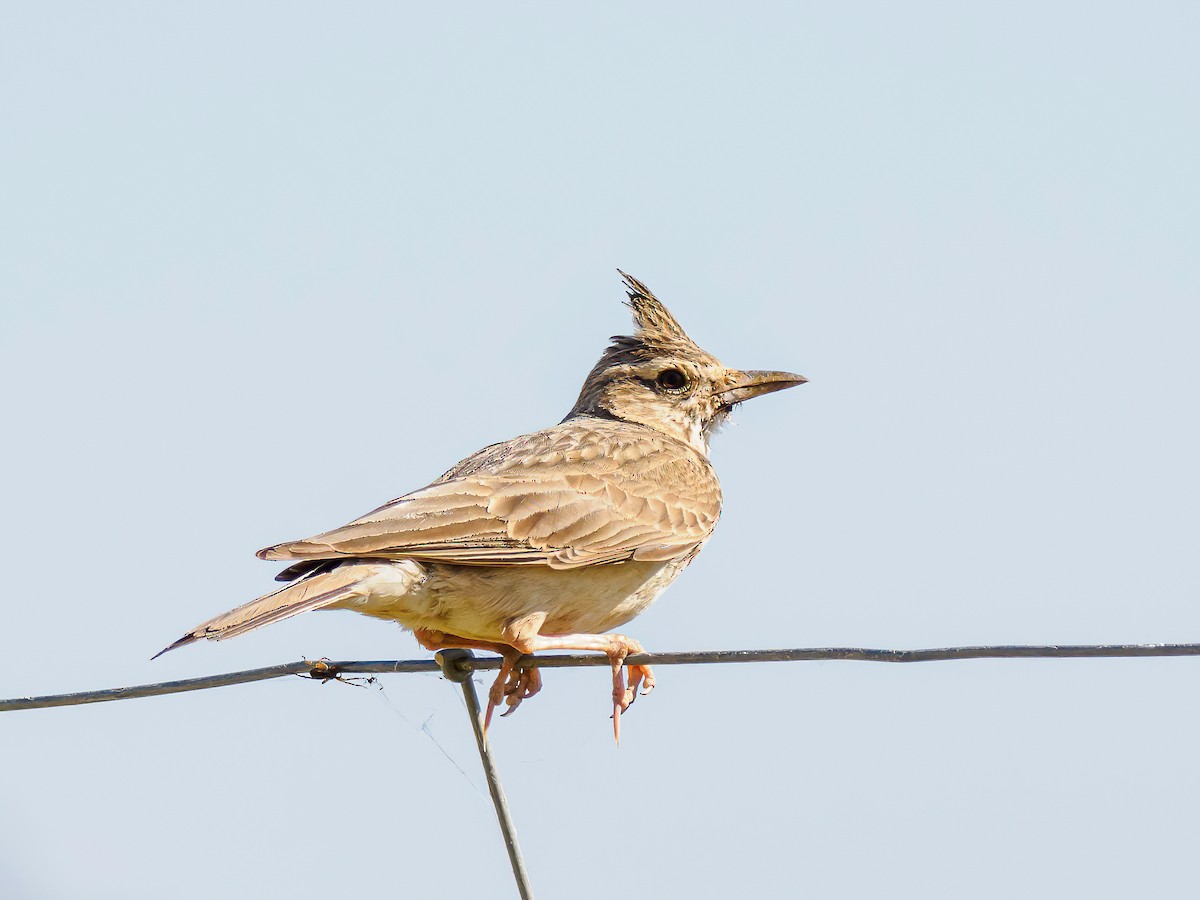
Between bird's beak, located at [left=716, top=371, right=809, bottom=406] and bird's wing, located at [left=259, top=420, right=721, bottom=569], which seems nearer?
bird's wing, located at [left=259, top=420, right=721, bottom=569]

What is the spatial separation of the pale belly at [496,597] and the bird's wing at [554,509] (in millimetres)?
79

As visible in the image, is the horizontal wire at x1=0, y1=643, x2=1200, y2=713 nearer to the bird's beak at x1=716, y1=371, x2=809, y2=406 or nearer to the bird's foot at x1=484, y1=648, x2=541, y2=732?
the bird's foot at x1=484, y1=648, x2=541, y2=732

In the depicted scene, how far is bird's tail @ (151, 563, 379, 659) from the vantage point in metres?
5.31

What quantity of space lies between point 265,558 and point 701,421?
4.09m

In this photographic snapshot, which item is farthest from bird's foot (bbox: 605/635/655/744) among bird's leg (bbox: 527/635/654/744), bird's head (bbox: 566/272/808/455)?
bird's head (bbox: 566/272/808/455)

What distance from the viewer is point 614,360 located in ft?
31.7

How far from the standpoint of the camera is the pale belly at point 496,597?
6.50 meters

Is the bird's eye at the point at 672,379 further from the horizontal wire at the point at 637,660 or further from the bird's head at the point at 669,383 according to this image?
the horizontal wire at the point at 637,660

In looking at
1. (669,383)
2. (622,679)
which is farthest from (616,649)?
(669,383)

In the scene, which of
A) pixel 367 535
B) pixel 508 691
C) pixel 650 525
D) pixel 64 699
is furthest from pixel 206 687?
pixel 650 525

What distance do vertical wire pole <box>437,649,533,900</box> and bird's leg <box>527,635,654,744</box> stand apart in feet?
3.61

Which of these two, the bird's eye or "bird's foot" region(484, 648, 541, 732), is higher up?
the bird's eye

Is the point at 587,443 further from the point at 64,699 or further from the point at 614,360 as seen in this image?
the point at 64,699

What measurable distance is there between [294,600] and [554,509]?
1.81 metres
